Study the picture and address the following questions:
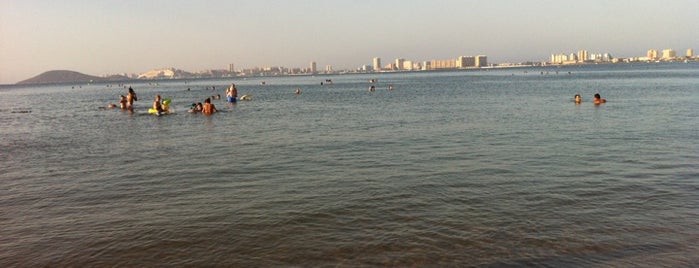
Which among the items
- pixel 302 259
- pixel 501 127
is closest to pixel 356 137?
pixel 501 127

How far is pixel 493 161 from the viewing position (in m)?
17.9

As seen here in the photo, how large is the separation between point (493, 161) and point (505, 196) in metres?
5.03

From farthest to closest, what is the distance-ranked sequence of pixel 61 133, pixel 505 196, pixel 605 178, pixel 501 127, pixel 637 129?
pixel 61 133 → pixel 501 127 → pixel 637 129 → pixel 605 178 → pixel 505 196

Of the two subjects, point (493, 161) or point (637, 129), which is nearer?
point (493, 161)

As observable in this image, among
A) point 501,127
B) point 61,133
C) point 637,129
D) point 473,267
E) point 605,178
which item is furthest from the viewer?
point 61,133

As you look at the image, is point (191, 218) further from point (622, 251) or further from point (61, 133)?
point (61, 133)

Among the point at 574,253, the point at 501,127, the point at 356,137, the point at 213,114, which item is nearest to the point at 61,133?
the point at 213,114

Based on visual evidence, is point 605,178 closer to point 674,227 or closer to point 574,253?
point 674,227

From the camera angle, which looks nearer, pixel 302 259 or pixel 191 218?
pixel 302 259

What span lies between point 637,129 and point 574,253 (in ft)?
64.8

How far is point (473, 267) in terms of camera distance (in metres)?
8.61

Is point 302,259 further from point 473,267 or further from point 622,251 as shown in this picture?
point 622,251

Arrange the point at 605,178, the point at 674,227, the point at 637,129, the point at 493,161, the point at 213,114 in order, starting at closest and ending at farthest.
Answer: the point at 674,227 → the point at 605,178 → the point at 493,161 → the point at 637,129 → the point at 213,114

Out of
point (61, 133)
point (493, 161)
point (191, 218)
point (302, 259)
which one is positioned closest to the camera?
point (302, 259)
